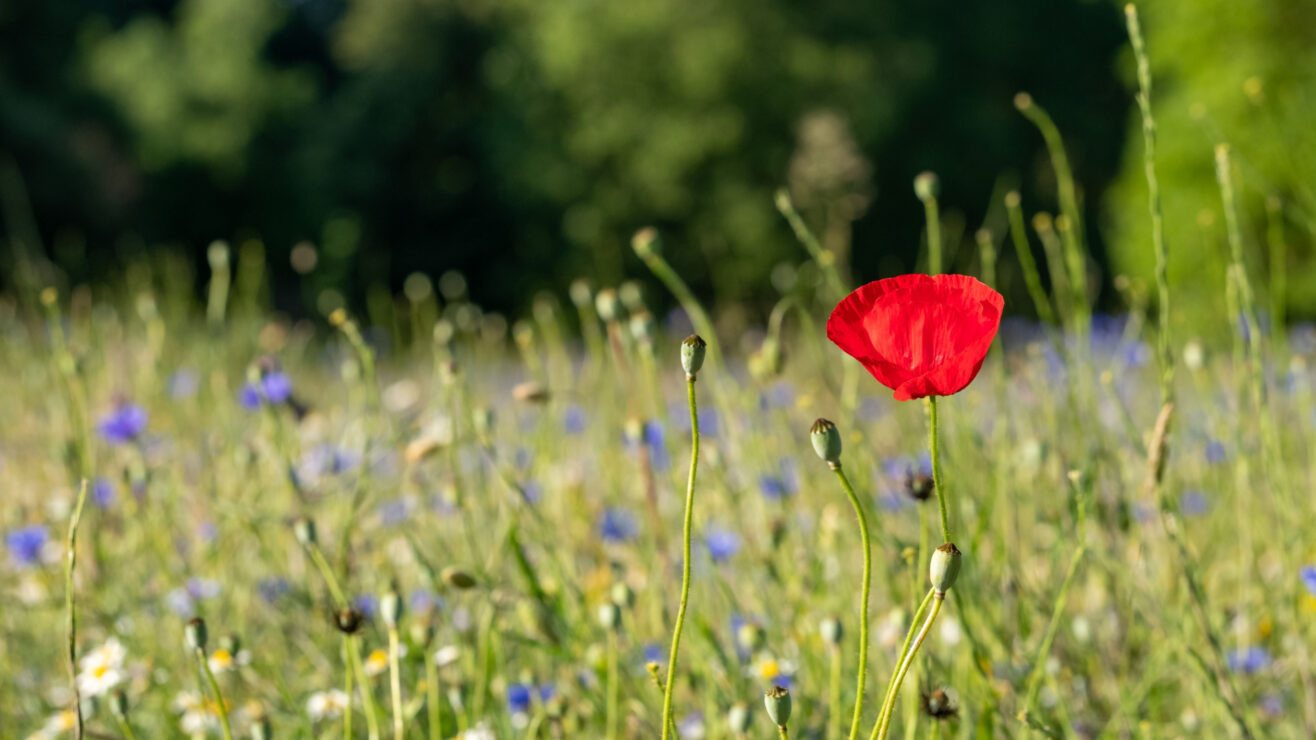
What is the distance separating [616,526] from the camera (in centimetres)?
168

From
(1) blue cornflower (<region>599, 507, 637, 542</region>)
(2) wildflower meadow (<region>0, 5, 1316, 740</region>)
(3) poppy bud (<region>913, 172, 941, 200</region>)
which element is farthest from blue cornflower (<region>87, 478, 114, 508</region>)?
(3) poppy bud (<region>913, 172, 941, 200</region>)

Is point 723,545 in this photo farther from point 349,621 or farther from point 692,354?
point 692,354

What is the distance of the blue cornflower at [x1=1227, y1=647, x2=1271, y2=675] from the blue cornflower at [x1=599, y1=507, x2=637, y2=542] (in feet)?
2.72

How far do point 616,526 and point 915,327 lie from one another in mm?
1169

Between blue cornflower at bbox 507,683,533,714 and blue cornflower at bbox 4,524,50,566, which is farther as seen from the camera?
blue cornflower at bbox 4,524,50,566

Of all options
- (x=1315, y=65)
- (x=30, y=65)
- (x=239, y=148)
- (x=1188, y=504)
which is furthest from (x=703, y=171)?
(x=1188, y=504)

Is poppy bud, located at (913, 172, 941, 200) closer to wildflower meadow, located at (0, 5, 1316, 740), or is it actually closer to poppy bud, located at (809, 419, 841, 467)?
wildflower meadow, located at (0, 5, 1316, 740)

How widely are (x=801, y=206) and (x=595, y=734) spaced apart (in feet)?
32.7

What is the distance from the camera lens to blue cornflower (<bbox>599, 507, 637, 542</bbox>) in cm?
168

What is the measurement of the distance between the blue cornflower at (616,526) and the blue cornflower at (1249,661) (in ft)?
2.72

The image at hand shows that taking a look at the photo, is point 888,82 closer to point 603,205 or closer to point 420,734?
point 603,205

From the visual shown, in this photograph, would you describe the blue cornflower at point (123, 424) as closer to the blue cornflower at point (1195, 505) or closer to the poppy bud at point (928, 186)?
the poppy bud at point (928, 186)

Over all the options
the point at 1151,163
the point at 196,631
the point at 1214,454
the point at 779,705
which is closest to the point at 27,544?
the point at 196,631

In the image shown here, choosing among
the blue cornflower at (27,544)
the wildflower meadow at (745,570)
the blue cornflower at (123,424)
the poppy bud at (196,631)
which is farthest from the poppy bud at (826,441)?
the blue cornflower at (123,424)
